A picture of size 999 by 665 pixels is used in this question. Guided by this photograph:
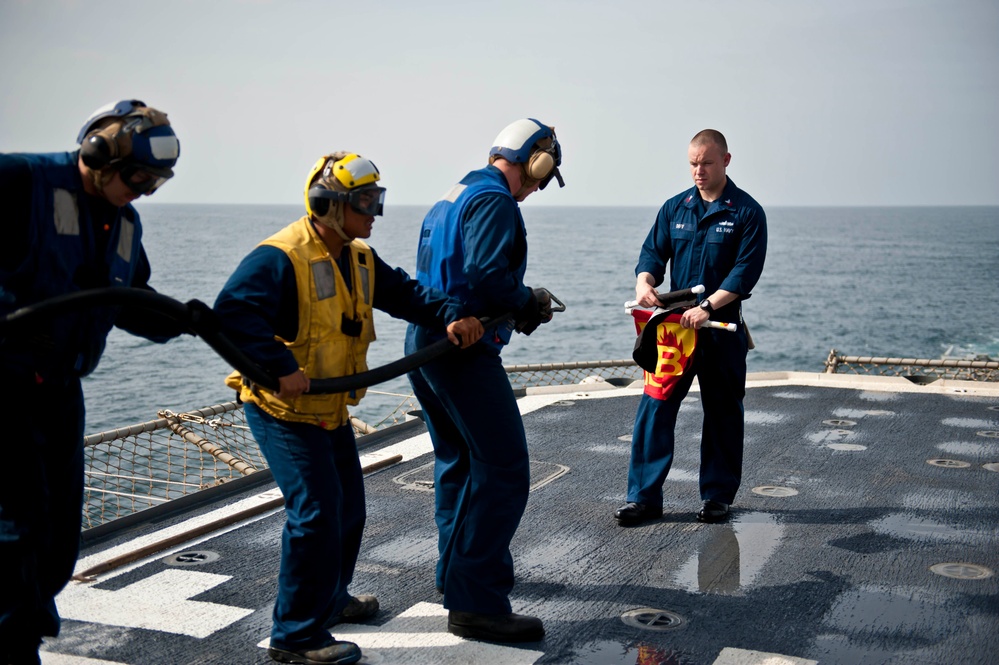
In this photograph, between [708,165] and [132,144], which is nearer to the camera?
[132,144]

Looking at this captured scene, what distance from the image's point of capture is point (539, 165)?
414cm

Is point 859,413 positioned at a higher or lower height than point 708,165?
lower

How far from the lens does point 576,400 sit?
8.41 meters

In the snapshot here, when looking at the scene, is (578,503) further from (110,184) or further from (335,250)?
(110,184)

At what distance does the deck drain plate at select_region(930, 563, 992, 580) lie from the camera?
4.63 metres

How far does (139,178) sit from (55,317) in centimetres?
49

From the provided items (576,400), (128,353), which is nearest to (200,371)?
(128,353)

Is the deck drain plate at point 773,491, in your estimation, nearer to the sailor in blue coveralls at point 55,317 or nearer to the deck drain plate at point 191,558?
the deck drain plate at point 191,558

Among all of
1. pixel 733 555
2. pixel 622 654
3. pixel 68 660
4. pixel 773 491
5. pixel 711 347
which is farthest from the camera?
pixel 773 491

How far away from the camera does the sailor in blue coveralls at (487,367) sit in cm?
390

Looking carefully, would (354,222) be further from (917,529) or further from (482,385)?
(917,529)

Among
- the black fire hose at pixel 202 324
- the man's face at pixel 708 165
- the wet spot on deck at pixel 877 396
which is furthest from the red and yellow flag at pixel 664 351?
the wet spot on deck at pixel 877 396

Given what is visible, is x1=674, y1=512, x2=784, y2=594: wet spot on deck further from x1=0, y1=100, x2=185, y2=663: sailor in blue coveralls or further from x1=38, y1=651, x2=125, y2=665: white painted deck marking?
x1=0, y1=100, x2=185, y2=663: sailor in blue coveralls

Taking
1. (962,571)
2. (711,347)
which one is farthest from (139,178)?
(962,571)
